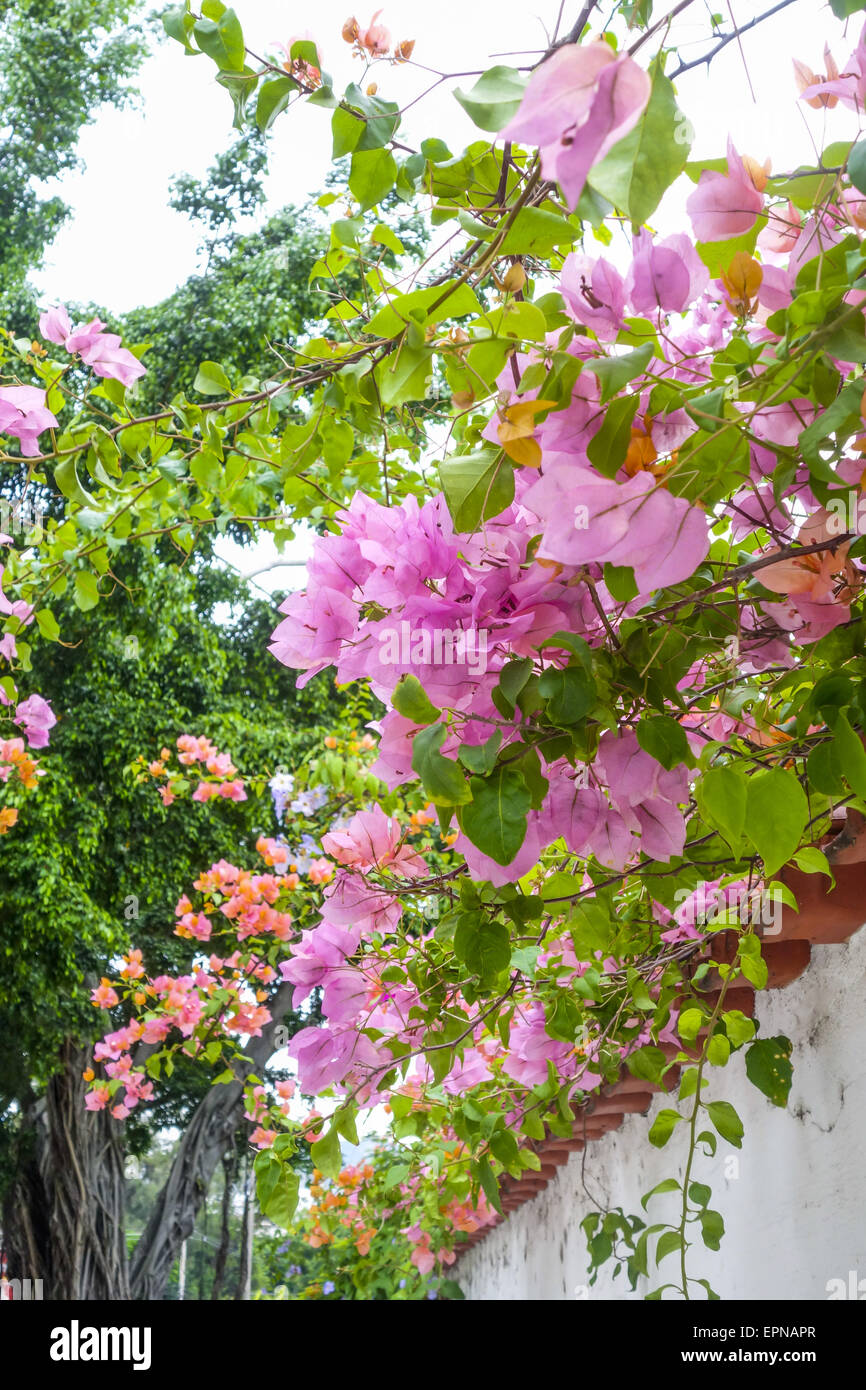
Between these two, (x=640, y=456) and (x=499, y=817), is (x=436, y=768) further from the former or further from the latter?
(x=640, y=456)

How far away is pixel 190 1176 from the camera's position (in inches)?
269

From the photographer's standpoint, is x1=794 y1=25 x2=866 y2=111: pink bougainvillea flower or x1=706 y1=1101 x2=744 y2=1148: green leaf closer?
x1=794 y1=25 x2=866 y2=111: pink bougainvillea flower

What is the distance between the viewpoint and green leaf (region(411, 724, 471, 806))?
504 mm

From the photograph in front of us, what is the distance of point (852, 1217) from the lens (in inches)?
46.3

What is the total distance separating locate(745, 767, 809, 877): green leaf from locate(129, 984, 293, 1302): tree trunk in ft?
21.5

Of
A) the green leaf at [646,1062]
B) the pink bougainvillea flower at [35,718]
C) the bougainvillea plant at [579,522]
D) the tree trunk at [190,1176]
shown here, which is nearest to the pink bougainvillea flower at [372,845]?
the bougainvillea plant at [579,522]

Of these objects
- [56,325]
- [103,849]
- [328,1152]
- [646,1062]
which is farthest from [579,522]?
[103,849]

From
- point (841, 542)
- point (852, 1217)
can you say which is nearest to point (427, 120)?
point (841, 542)

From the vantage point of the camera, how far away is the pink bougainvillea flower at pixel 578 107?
11.6 inches

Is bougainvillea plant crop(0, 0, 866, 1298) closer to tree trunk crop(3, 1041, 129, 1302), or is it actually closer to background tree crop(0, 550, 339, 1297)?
background tree crop(0, 550, 339, 1297)

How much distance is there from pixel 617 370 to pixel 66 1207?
6.98m

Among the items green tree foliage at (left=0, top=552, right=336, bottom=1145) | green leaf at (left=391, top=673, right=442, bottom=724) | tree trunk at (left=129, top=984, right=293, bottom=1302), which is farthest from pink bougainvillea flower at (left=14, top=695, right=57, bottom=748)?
tree trunk at (left=129, top=984, right=293, bottom=1302)

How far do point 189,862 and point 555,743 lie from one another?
210 inches
